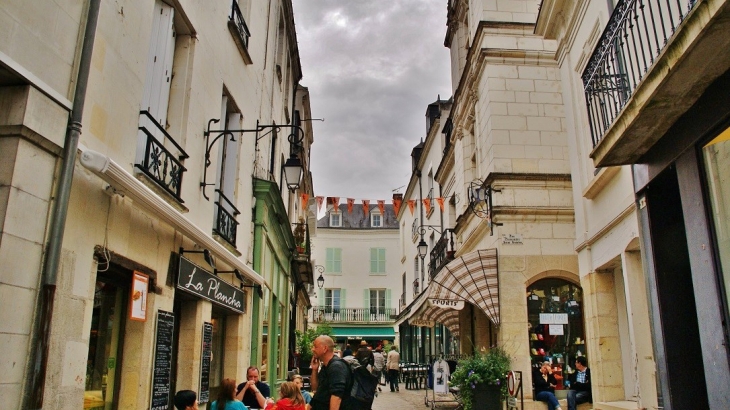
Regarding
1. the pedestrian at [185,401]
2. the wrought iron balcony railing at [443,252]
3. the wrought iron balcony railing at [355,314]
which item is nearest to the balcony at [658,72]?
the pedestrian at [185,401]

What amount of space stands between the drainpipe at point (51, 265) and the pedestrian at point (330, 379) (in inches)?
77.3

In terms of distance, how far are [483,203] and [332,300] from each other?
104 ft

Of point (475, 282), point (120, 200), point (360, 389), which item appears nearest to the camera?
point (360, 389)

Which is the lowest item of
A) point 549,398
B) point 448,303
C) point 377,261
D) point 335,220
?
point 549,398

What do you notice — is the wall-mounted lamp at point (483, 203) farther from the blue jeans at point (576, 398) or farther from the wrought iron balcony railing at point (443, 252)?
the wrought iron balcony railing at point (443, 252)

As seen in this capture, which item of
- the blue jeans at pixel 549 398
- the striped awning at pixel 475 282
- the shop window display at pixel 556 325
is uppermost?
the striped awning at pixel 475 282

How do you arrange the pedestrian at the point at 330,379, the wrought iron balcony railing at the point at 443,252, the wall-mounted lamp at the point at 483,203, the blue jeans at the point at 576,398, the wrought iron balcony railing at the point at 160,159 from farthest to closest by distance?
1. the wrought iron balcony railing at the point at 443,252
2. the wall-mounted lamp at the point at 483,203
3. the blue jeans at the point at 576,398
4. the wrought iron balcony railing at the point at 160,159
5. the pedestrian at the point at 330,379

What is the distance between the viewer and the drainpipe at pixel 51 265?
3.66 m

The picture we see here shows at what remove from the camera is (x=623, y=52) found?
583cm

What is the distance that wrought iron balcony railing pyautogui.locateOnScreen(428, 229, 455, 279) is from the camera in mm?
17328

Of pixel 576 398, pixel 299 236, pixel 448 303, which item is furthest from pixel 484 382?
pixel 299 236

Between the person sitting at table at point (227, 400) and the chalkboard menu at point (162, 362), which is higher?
the chalkboard menu at point (162, 362)

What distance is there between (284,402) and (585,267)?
5.13 metres

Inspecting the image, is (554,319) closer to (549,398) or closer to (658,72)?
(549,398)
